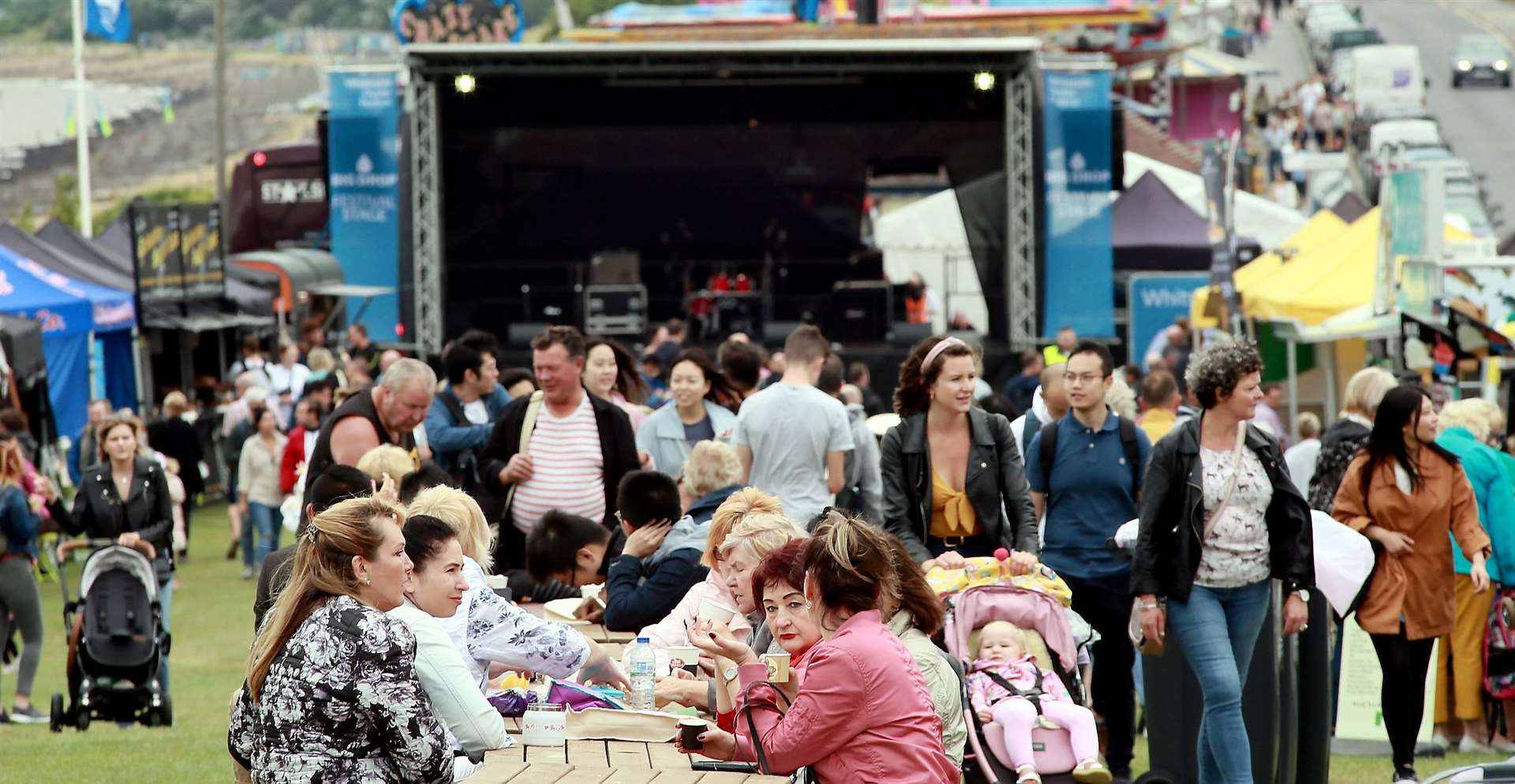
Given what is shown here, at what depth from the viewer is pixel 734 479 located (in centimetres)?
703

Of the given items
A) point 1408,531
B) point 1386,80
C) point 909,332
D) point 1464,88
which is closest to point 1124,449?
point 1408,531

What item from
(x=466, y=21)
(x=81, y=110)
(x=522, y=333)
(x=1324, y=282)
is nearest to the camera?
(x=1324, y=282)

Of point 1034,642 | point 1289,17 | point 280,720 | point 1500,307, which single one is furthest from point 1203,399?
point 1289,17

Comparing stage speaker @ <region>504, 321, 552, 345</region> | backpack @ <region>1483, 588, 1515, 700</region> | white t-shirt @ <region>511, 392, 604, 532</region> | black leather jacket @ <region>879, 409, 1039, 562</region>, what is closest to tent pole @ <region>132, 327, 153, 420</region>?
stage speaker @ <region>504, 321, 552, 345</region>

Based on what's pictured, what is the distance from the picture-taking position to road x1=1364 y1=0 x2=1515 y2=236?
4344 centimetres

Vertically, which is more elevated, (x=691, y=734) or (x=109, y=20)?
(x=109, y=20)

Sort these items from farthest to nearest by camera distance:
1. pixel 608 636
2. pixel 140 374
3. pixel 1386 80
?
pixel 1386 80 → pixel 140 374 → pixel 608 636

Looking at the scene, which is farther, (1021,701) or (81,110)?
(81,110)

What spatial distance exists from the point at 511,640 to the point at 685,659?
58 centimetres

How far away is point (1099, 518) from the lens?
7242 millimetres

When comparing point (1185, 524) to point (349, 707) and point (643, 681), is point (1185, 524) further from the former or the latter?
point (349, 707)

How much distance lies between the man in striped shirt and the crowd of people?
0.01 metres

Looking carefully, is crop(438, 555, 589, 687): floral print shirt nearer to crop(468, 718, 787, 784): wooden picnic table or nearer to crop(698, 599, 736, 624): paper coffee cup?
crop(468, 718, 787, 784): wooden picnic table

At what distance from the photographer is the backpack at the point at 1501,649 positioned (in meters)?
8.07
